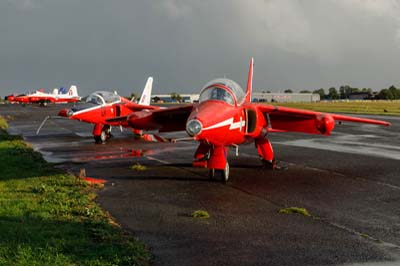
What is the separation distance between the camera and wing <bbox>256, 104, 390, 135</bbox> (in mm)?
13500

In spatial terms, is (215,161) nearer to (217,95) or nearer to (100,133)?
(217,95)

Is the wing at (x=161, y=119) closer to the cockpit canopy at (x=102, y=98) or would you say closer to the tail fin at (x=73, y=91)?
the cockpit canopy at (x=102, y=98)

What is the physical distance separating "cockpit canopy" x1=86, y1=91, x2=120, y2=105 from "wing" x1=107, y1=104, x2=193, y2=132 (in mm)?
7921

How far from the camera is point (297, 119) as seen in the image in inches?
572

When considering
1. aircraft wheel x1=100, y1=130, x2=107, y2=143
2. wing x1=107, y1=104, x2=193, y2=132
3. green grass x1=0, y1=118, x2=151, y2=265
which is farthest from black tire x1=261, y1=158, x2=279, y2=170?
aircraft wheel x1=100, y1=130, x2=107, y2=143

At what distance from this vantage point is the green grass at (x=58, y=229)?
19.8 ft

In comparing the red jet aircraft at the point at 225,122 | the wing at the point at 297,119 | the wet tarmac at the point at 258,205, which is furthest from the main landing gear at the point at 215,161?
the wing at the point at 297,119

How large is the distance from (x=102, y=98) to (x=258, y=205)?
48.7 feet

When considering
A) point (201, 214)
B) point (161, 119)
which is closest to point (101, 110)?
point (161, 119)

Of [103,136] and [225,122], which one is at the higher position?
[225,122]

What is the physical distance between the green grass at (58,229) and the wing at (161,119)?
3403 millimetres

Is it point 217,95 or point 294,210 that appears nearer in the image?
point 294,210

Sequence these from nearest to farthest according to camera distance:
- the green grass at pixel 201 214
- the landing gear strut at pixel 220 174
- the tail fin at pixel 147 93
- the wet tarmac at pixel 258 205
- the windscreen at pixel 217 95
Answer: the wet tarmac at pixel 258 205, the green grass at pixel 201 214, the windscreen at pixel 217 95, the landing gear strut at pixel 220 174, the tail fin at pixel 147 93

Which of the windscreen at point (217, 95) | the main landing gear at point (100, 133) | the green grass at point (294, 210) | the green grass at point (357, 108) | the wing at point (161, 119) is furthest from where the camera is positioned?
the green grass at point (357, 108)
